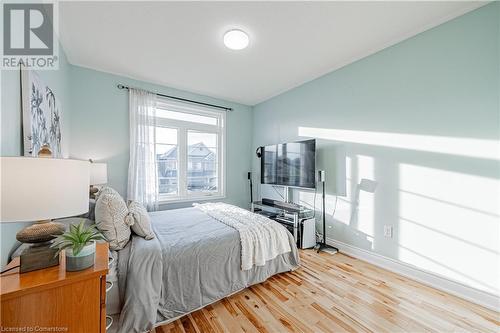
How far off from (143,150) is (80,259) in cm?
267

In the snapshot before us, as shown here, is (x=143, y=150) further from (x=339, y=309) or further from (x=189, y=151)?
(x=339, y=309)

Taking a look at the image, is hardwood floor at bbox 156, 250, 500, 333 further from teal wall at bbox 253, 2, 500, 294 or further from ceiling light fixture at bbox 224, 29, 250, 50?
ceiling light fixture at bbox 224, 29, 250, 50

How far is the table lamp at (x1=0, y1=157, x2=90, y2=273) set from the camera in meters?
0.75

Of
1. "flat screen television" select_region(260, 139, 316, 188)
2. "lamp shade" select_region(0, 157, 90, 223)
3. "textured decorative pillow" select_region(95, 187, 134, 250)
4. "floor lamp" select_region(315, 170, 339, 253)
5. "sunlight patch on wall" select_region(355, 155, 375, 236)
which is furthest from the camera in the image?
"flat screen television" select_region(260, 139, 316, 188)

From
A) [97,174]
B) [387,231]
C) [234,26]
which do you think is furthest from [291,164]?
[97,174]

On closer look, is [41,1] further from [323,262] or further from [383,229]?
[383,229]

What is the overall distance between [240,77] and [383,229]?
9.82 feet

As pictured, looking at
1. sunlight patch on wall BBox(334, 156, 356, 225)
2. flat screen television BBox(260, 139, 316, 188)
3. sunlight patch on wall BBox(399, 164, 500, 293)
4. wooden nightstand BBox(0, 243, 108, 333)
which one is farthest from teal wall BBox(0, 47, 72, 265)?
sunlight patch on wall BBox(399, 164, 500, 293)

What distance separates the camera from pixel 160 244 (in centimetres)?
172

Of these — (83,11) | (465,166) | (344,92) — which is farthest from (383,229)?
(83,11)

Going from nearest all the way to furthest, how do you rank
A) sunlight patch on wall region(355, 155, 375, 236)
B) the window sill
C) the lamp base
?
the lamp base → sunlight patch on wall region(355, 155, 375, 236) → the window sill

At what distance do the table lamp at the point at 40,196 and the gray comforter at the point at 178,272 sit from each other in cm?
60

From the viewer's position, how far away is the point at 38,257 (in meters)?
0.94

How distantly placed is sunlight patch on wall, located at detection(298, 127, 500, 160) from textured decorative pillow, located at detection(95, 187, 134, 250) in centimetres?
281
